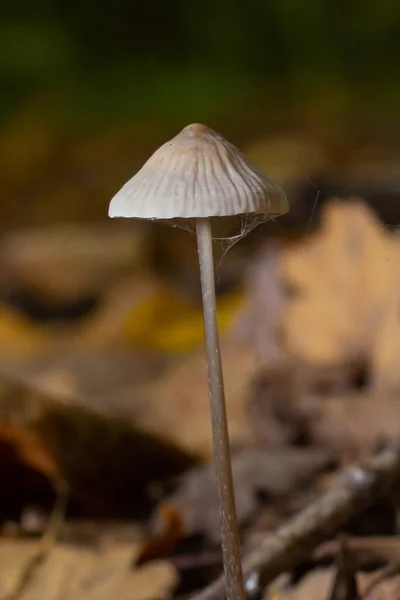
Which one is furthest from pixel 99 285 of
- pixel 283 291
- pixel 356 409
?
pixel 356 409

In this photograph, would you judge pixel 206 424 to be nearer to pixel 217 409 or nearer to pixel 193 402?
pixel 193 402

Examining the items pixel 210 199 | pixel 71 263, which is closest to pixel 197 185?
pixel 210 199

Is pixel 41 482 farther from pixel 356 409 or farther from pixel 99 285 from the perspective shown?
pixel 99 285

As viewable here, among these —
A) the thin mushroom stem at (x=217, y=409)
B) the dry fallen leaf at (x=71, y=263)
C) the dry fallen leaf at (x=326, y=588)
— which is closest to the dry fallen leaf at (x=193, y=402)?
the dry fallen leaf at (x=326, y=588)

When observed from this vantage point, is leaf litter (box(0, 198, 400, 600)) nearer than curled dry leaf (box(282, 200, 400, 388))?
Yes

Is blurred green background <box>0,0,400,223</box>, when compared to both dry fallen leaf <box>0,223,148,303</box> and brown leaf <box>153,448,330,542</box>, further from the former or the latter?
brown leaf <box>153,448,330,542</box>

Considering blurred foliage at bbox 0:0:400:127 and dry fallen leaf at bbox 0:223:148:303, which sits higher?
blurred foliage at bbox 0:0:400:127

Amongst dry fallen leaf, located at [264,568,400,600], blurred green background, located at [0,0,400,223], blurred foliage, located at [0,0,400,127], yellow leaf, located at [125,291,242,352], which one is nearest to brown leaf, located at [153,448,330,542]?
dry fallen leaf, located at [264,568,400,600]

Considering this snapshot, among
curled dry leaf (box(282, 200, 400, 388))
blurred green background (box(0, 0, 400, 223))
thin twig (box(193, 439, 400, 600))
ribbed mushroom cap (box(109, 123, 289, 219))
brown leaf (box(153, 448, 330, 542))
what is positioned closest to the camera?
ribbed mushroom cap (box(109, 123, 289, 219))
